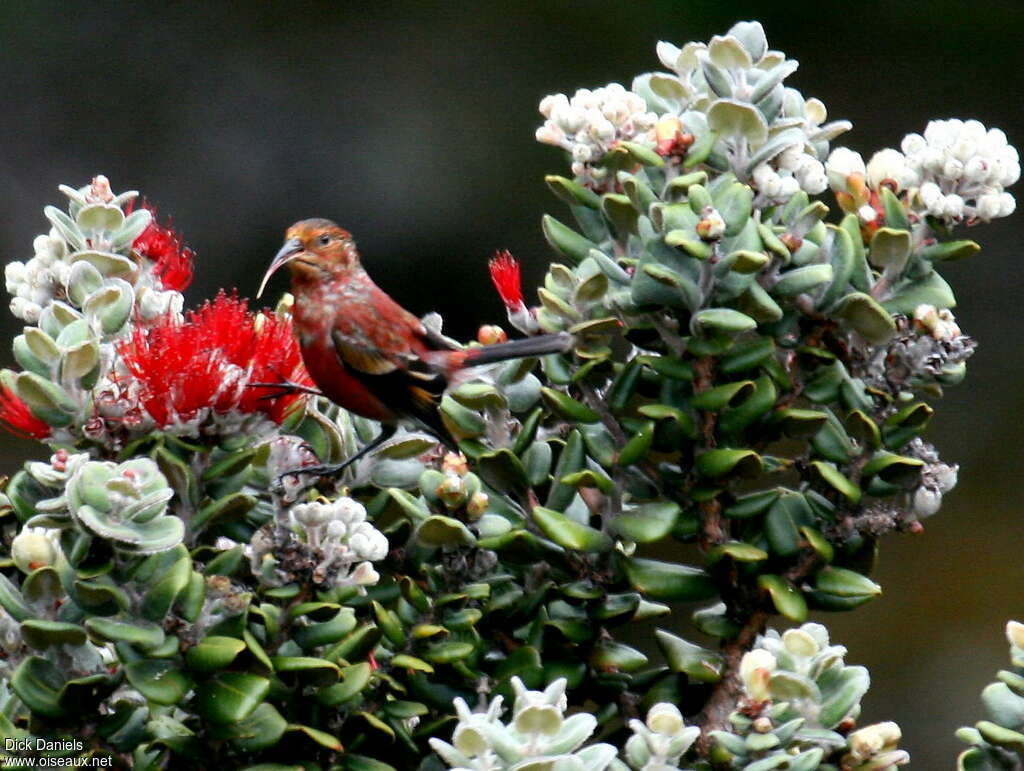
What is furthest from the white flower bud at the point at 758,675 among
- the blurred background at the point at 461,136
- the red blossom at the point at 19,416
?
the blurred background at the point at 461,136

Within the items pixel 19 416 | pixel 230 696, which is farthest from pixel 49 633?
pixel 19 416

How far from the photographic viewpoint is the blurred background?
3.97 m

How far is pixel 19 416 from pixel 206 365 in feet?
0.62

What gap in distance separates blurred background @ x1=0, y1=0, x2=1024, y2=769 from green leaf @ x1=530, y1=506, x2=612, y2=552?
242 cm

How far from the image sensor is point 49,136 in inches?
178

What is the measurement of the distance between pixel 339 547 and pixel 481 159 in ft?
9.98

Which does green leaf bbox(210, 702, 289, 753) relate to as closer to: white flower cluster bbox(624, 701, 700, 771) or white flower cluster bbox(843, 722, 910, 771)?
white flower cluster bbox(624, 701, 700, 771)

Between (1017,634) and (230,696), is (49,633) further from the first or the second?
(1017,634)

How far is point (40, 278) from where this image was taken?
65.7 inches

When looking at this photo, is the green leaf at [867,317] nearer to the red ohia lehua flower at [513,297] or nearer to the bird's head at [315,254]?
the red ohia lehua flower at [513,297]

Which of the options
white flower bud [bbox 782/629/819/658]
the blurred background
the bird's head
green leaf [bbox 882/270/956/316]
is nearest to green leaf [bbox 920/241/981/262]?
green leaf [bbox 882/270/956/316]

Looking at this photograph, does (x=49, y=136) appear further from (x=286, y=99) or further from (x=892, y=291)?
(x=892, y=291)

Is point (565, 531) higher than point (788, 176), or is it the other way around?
point (788, 176)

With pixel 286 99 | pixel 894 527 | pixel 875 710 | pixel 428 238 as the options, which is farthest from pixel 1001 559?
pixel 894 527
